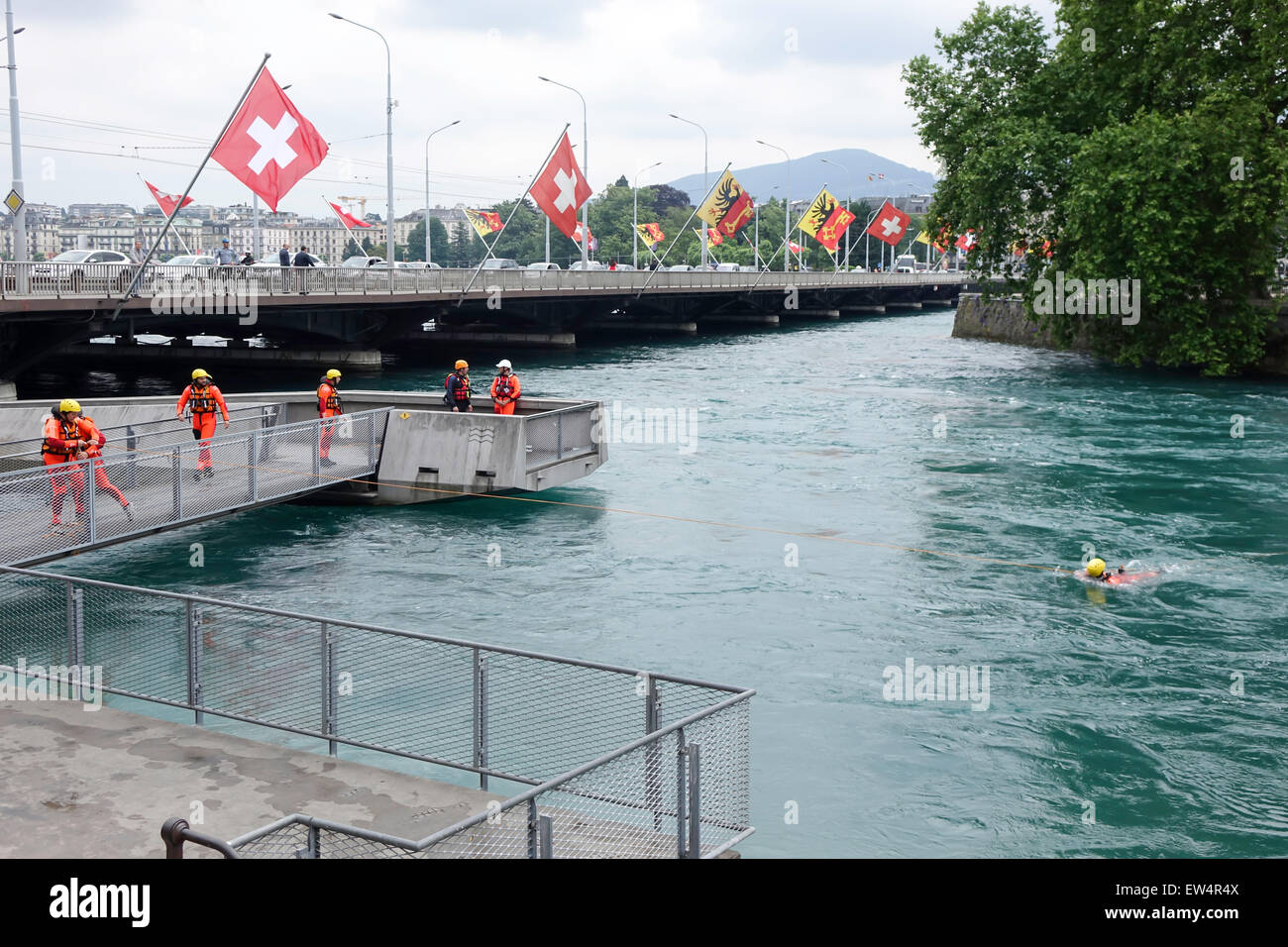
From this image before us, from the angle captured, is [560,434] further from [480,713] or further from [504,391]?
[480,713]

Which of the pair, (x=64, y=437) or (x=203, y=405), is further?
(x=203, y=405)

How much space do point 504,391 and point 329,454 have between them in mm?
3602

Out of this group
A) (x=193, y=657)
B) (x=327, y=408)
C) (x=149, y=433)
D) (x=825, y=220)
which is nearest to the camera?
(x=193, y=657)

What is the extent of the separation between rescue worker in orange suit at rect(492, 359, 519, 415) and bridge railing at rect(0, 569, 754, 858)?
11088 millimetres

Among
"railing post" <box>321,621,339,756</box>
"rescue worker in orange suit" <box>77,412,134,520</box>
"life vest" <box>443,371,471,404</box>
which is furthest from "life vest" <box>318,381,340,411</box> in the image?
"railing post" <box>321,621,339,756</box>

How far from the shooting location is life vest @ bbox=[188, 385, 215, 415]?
2211 centimetres

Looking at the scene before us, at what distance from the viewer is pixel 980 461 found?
106ft

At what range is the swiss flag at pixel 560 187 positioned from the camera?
46.8 metres

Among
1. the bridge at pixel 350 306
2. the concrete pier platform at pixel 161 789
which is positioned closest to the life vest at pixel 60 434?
the concrete pier platform at pixel 161 789

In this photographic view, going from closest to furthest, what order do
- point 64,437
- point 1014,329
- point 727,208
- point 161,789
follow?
1. point 161,789
2. point 64,437
3. point 727,208
4. point 1014,329

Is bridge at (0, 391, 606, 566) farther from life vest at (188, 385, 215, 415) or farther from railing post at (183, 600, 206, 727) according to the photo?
railing post at (183, 600, 206, 727)

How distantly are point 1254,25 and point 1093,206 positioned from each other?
9061 mm

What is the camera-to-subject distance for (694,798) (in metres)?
8.42

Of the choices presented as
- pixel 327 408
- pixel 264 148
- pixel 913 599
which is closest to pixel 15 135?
pixel 264 148
